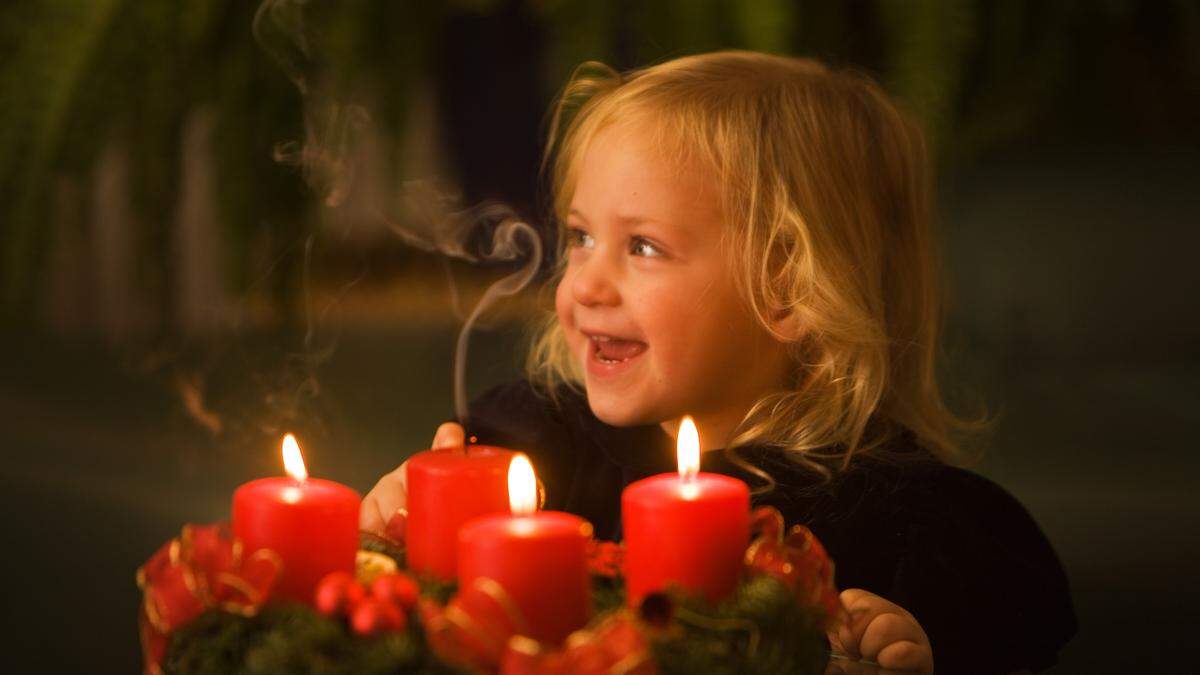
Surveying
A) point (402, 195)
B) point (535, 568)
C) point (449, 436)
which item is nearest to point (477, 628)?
point (535, 568)

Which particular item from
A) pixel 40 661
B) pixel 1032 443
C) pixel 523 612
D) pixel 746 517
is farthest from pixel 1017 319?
pixel 40 661

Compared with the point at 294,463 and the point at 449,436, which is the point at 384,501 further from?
the point at 294,463

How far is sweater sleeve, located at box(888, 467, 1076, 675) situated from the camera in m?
0.98

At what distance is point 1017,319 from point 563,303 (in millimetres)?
672

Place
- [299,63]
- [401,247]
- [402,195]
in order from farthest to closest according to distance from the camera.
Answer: [401,247]
[402,195]
[299,63]

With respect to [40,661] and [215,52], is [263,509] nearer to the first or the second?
[215,52]

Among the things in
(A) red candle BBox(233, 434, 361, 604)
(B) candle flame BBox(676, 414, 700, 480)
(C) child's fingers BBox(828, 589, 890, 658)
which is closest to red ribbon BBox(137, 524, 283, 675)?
(A) red candle BBox(233, 434, 361, 604)

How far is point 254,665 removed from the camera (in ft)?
2.12

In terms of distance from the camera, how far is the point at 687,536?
0.71m

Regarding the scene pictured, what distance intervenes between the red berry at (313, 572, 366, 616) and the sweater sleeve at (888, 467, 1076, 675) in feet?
1.59

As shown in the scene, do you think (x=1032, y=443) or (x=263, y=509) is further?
(x=1032, y=443)

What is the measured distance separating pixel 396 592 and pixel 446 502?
121 mm

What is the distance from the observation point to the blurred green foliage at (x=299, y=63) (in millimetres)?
1011

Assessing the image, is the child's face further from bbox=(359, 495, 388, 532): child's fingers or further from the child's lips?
bbox=(359, 495, 388, 532): child's fingers
